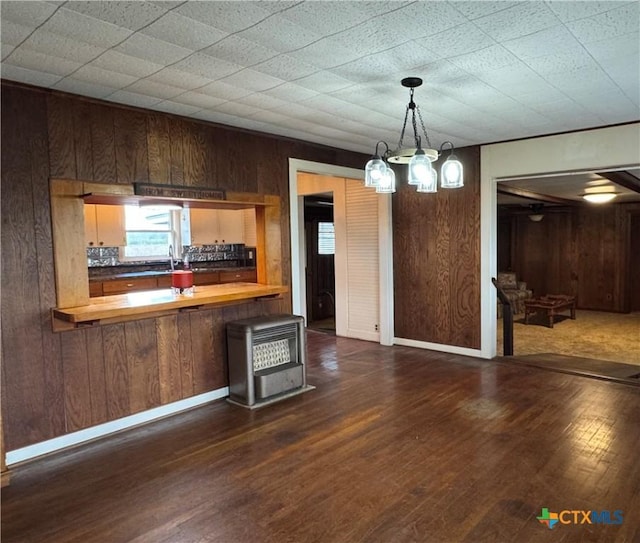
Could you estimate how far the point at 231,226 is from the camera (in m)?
7.21

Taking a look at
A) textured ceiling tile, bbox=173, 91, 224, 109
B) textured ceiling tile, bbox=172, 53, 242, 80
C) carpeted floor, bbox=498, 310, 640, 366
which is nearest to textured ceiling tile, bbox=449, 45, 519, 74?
textured ceiling tile, bbox=172, 53, 242, 80

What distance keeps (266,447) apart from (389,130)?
2.99 metres

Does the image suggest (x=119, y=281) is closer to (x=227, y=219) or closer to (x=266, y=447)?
(x=227, y=219)

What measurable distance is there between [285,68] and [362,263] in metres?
3.78

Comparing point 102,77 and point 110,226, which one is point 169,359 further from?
point 110,226

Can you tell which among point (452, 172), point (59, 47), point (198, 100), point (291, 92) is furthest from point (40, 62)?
point (452, 172)

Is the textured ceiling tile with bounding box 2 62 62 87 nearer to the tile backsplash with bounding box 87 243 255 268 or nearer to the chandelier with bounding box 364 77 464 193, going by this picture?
the chandelier with bounding box 364 77 464 193

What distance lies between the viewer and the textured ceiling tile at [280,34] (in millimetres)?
2174

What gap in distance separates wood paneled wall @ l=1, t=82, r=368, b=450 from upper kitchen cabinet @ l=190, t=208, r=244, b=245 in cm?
283

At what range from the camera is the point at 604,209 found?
941 centimetres

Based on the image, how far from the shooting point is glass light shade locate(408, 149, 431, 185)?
2756mm

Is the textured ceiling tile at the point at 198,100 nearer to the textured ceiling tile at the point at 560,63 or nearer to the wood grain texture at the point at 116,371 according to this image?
the wood grain texture at the point at 116,371

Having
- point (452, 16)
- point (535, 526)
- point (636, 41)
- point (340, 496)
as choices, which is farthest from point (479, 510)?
point (636, 41)

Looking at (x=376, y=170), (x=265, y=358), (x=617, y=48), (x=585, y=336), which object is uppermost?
(x=617, y=48)
